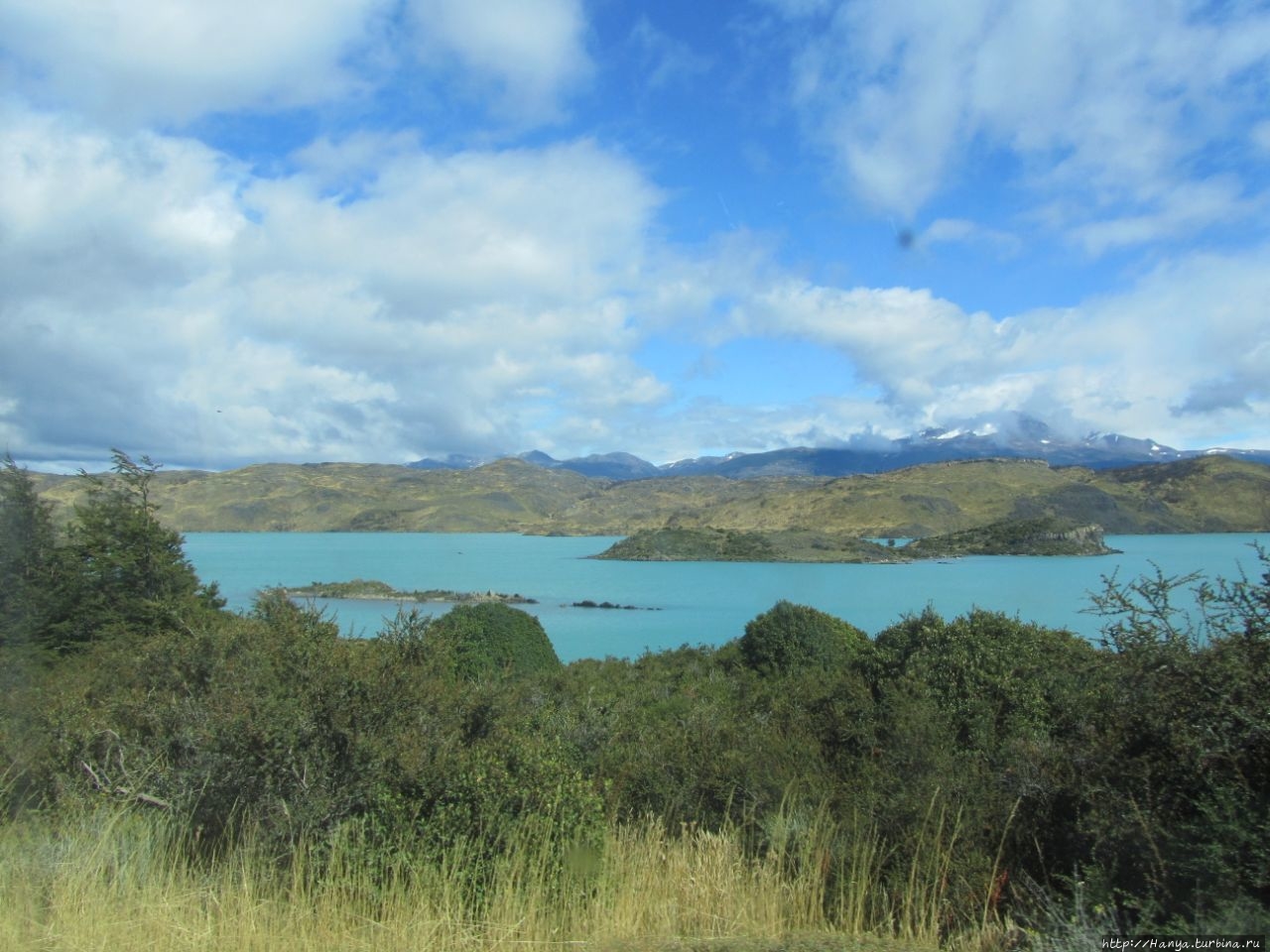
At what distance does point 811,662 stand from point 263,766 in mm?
16016

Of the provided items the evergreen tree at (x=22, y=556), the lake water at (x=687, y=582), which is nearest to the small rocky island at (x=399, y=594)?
the lake water at (x=687, y=582)

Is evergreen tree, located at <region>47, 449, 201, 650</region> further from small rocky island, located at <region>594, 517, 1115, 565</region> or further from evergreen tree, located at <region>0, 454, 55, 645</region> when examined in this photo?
small rocky island, located at <region>594, 517, 1115, 565</region>

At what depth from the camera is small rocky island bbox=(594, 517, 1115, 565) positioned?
108562 millimetres

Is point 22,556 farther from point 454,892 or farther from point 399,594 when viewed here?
point 399,594

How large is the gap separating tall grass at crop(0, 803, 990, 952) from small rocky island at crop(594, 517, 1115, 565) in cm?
10218

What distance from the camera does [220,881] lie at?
412 cm

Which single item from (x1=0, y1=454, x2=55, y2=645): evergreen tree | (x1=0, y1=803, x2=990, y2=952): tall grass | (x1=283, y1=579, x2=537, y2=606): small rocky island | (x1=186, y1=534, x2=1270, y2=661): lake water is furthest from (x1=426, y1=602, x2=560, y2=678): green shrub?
(x1=283, y1=579, x2=537, y2=606): small rocky island

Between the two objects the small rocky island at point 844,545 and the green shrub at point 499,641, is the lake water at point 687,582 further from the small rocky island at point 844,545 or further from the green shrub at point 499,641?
the green shrub at point 499,641

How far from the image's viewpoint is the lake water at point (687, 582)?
51031 millimetres

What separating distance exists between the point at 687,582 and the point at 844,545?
37.1 meters

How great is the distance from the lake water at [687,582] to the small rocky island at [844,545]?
4361mm

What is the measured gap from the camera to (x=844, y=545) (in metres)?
113

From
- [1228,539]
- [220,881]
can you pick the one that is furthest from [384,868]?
[1228,539]

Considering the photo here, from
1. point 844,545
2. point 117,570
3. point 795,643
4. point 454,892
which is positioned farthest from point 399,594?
point 454,892
